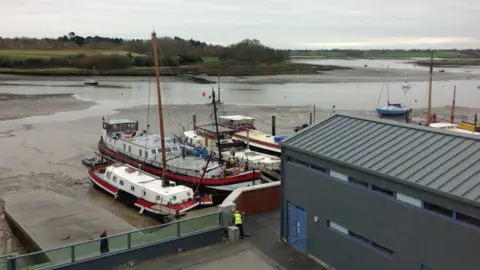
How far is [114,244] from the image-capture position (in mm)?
14234

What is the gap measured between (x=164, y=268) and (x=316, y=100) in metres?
82.4

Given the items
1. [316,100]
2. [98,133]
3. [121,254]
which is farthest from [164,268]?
[316,100]

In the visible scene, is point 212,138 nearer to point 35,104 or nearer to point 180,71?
point 35,104

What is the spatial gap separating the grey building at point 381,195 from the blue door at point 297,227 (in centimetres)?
3

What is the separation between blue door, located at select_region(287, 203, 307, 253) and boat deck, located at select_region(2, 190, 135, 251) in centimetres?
1279

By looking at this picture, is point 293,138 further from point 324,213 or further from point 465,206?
point 465,206

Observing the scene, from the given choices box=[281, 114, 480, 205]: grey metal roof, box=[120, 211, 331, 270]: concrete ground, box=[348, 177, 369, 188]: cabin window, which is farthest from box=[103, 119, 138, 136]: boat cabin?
box=[348, 177, 369, 188]: cabin window

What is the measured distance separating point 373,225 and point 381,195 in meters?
0.85

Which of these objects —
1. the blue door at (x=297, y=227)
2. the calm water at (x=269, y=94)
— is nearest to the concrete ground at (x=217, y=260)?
the blue door at (x=297, y=227)

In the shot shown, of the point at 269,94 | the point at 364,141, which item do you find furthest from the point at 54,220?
the point at 269,94

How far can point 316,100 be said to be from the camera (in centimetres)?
9450

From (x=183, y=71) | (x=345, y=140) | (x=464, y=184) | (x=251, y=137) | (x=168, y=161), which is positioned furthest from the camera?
(x=183, y=71)

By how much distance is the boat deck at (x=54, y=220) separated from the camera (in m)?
25.3

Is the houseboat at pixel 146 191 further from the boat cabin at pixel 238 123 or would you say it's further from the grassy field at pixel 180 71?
the grassy field at pixel 180 71
